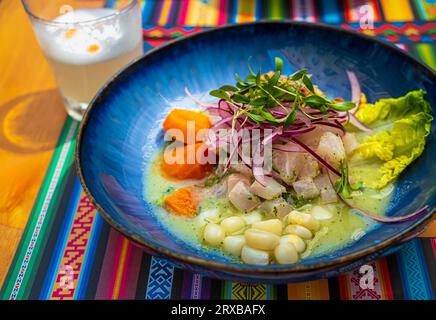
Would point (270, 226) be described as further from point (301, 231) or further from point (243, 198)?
point (243, 198)

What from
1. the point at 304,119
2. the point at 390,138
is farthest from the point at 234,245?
the point at 390,138

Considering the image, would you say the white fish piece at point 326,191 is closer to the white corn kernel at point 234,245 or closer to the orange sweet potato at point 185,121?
the white corn kernel at point 234,245

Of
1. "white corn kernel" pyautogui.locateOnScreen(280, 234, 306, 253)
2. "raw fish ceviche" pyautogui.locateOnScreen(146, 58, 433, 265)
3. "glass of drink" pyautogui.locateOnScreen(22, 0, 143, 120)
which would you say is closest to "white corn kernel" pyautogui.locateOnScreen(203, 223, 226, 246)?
"raw fish ceviche" pyautogui.locateOnScreen(146, 58, 433, 265)

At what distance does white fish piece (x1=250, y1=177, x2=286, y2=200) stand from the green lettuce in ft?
1.18

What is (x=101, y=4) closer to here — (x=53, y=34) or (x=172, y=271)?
(x=53, y=34)

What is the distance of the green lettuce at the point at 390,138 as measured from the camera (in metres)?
2.01

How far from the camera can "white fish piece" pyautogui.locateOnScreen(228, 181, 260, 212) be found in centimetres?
194

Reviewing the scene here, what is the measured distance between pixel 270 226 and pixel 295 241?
4.2 inches

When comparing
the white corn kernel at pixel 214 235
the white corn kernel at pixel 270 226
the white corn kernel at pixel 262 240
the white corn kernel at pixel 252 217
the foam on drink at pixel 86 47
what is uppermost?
the foam on drink at pixel 86 47

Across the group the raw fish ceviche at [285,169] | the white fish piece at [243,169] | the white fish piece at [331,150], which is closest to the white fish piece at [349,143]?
the raw fish ceviche at [285,169]

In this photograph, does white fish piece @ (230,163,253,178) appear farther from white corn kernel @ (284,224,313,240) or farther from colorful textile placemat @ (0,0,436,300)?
colorful textile placemat @ (0,0,436,300)

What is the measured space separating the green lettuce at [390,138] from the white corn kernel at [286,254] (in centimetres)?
54

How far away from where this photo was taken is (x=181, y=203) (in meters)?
1.97

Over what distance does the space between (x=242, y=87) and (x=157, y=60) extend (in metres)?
0.52
